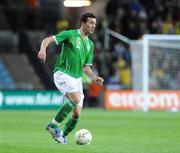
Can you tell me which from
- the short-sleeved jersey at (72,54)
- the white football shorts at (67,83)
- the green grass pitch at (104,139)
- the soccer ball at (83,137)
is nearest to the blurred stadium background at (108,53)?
the green grass pitch at (104,139)

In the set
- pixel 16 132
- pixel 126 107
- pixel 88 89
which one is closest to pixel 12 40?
pixel 88 89

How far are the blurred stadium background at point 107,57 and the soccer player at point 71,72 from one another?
11534 mm

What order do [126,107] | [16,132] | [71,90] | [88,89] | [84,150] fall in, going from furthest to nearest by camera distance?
1. [88,89]
2. [126,107]
3. [16,132]
4. [71,90]
5. [84,150]

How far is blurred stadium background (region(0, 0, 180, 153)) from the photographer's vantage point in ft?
89.8

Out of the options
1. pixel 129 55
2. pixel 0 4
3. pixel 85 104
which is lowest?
pixel 85 104

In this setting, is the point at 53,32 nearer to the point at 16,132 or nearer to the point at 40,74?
the point at 40,74

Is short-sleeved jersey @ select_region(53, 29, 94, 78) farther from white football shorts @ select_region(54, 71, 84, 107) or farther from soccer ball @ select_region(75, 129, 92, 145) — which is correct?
soccer ball @ select_region(75, 129, 92, 145)

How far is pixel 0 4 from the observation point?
32438 mm

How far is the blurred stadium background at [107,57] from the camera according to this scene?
27.4m

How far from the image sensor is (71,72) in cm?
1220

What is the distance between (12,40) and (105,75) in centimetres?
430

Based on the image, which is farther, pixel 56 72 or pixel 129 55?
pixel 129 55

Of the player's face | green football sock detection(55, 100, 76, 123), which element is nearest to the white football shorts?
green football sock detection(55, 100, 76, 123)

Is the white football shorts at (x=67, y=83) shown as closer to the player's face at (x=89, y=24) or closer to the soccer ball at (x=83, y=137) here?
the soccer ball at (x=83, y=137)
